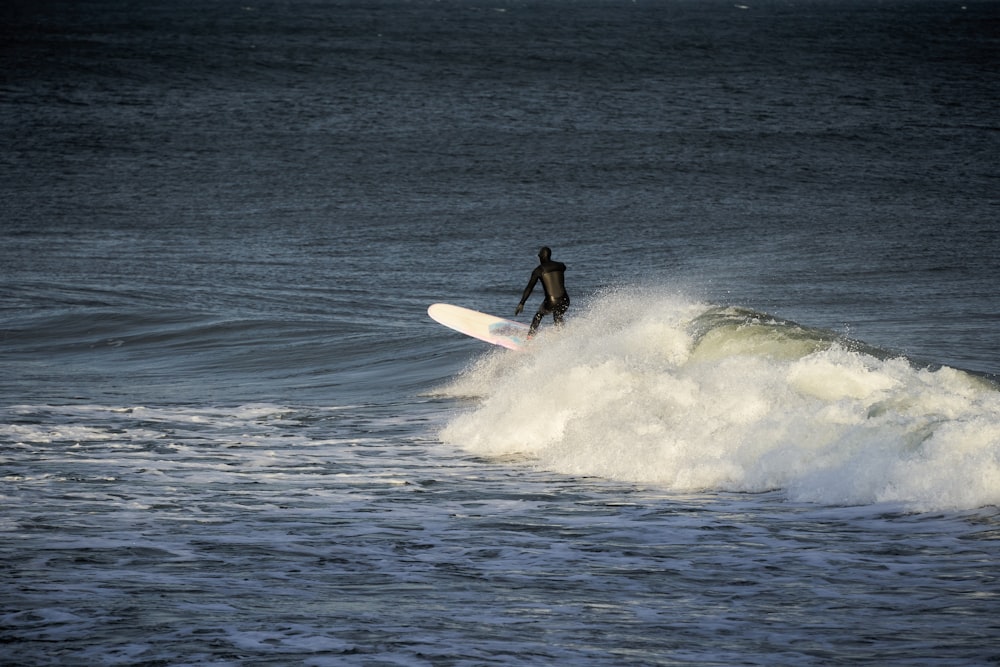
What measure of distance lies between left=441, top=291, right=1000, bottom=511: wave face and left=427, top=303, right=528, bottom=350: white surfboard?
217cm

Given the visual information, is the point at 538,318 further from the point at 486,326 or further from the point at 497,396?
the point at 497,396

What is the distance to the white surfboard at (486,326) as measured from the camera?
19703mm

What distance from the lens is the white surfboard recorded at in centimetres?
1970

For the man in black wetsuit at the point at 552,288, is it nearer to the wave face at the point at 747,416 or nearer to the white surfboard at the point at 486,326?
the white surfboard at the point at 486,326

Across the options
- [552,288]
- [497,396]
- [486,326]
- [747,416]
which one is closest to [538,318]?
[552,288]

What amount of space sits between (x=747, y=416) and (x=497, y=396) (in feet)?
10.7

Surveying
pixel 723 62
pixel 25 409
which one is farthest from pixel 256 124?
pixel 25 409

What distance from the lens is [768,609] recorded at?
26.8 feet

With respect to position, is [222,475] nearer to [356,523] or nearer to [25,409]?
[356,523]

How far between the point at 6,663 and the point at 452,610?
8.37 ft

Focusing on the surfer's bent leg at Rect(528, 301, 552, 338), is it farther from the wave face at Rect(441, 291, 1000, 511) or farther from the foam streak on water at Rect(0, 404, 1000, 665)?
the foam streak on water at Rect(0, 404, 1000, 665)

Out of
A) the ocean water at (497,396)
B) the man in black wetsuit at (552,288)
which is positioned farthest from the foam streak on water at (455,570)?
the man in black wetsuit at (552,288)

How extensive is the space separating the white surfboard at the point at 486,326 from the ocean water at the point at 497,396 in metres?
0.46

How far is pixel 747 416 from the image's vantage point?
43.9ft
